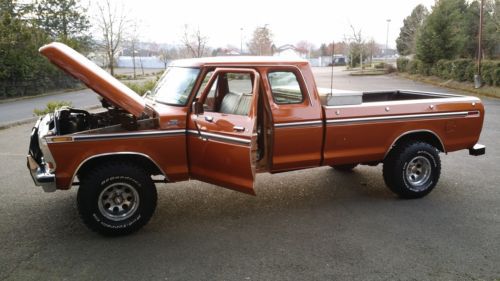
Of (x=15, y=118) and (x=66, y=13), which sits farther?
(x=66, y=13)

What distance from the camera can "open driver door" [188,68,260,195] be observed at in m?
4.45

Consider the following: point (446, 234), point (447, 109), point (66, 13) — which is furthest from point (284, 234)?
point (66, 13)

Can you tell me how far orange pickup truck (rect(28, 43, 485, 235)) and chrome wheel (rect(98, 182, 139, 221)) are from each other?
11mm

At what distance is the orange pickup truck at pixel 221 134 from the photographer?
Result: 445 cm

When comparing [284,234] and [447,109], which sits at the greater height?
[447,109]

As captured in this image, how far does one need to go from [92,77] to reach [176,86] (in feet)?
3.46


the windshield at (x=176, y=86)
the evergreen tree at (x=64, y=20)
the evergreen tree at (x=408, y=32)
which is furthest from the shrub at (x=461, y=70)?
the evergreen tree at (x=64, y=20)

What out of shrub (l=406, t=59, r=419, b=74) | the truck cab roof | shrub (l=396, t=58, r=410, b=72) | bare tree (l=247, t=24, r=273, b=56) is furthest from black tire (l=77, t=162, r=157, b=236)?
bare tree (l=247, t=24, r=273, b=56)

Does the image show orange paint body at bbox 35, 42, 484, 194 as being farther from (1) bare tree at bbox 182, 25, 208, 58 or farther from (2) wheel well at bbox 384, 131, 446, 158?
(1) bare tree at bbox 182, 25, 208, 58

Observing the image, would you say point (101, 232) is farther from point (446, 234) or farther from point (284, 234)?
point (446, 234)

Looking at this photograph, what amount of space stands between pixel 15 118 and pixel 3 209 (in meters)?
10.1

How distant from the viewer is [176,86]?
5121 millimetres

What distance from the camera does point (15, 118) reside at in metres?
14.1

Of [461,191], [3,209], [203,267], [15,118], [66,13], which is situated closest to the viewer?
[203,267]
